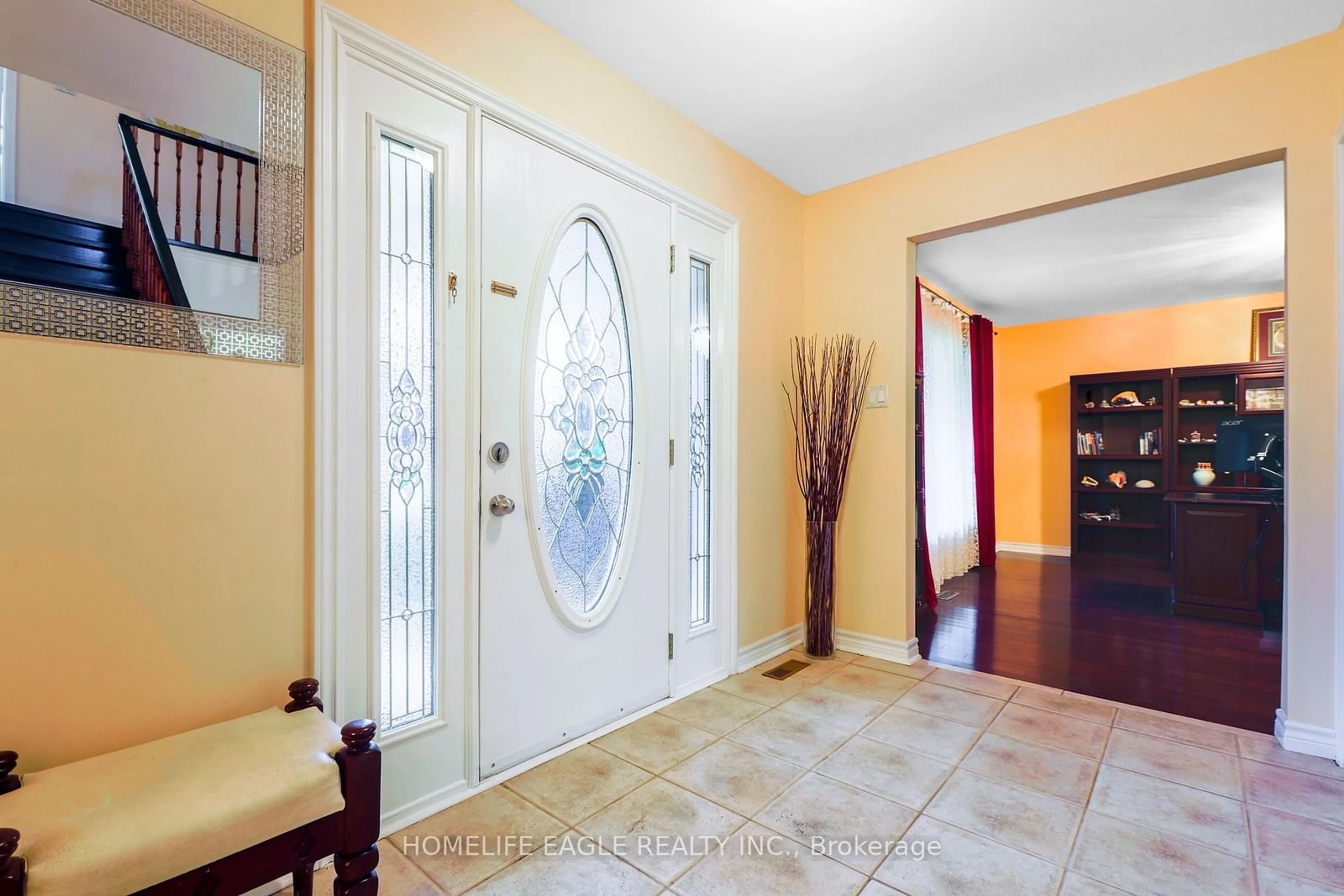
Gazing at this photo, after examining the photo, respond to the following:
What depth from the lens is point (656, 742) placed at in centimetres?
226

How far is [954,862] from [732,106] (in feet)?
9.34

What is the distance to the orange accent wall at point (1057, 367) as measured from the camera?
5.93m

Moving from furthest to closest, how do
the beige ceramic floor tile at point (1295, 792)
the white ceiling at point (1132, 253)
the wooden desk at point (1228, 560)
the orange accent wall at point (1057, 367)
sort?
1. the orange accent wall at point (1057, 367)
2. the wooden desk at point (1228, 560)
3. the white ceiling at point (1132, 253)
4. the beige ceramic floor tile at point (1295, 792)

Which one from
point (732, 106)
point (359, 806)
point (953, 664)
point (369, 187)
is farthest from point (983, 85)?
point (359, 806)

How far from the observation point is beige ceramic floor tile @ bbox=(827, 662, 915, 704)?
272cm

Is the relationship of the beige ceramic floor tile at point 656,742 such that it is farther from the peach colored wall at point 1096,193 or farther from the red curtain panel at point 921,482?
the red curtain panel at point 921,482

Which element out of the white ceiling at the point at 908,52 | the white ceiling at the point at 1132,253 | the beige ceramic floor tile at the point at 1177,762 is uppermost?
the white ceiling at the point at 908,52

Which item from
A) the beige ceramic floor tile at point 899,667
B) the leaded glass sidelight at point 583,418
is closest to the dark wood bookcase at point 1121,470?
the beige ceramic floor tile at point 899,667

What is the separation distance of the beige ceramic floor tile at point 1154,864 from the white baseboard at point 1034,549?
16.8 ft

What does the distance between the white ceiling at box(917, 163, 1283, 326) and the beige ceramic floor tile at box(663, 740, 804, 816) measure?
299cm

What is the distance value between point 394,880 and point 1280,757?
116 inches

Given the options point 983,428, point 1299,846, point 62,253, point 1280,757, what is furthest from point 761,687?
point 983,428

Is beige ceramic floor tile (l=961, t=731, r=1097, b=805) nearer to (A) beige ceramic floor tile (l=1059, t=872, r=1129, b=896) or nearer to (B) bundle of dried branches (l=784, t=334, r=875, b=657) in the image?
(A) beige ceramic floor tile (l=1059, t=872, r=1129, b=896)

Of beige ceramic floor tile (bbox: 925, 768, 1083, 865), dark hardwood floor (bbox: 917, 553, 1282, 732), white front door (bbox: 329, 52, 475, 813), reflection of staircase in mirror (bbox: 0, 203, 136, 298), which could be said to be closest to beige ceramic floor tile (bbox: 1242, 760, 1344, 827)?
dark hardwood floor (bbox: 917, 553, 1282, 732)
